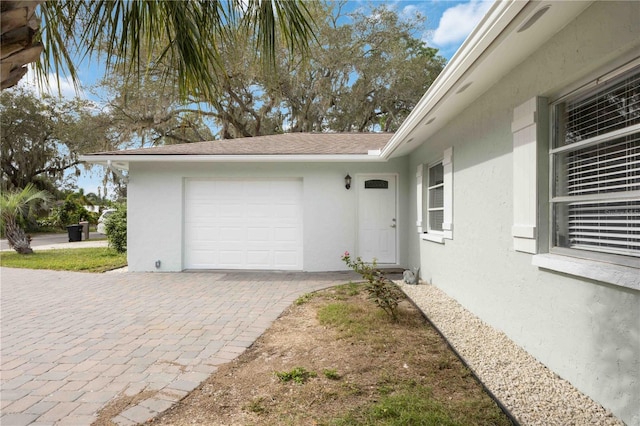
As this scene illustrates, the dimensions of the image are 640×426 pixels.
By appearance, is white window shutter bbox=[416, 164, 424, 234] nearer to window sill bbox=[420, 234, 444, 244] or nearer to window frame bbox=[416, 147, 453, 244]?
window frame bbox=[416, 147, 453, 244]

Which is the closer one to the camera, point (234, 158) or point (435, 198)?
point (435, 198)

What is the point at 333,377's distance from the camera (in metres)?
3.06

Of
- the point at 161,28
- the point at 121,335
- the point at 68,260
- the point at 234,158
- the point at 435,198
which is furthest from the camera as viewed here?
the point at 68,260

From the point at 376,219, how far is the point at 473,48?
18.9ft

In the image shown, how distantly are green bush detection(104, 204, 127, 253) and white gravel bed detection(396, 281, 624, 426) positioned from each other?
9.80 meters

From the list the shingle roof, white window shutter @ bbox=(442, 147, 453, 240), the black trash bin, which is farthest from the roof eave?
the black trash bin

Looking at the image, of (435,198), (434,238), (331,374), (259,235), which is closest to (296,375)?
(331,374)

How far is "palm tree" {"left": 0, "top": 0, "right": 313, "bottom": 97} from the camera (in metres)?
1.96

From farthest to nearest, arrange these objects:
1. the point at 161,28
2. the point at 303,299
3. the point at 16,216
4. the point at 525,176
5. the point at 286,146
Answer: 1. the point at 16,216
2. the point at 286,146
3. the point at 303,299
4. the point at 525,176
5. the point at 161,28

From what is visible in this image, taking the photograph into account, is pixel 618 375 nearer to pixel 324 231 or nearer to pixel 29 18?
pixel 29 18

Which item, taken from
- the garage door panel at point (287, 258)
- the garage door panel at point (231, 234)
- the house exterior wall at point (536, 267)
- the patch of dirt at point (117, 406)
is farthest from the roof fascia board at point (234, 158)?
the patch of dirt at point (117, 406)

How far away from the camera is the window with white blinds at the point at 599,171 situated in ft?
8.21

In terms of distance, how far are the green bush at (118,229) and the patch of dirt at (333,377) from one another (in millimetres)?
8580

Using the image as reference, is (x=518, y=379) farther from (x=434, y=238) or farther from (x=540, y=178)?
(x=434, y=238)
